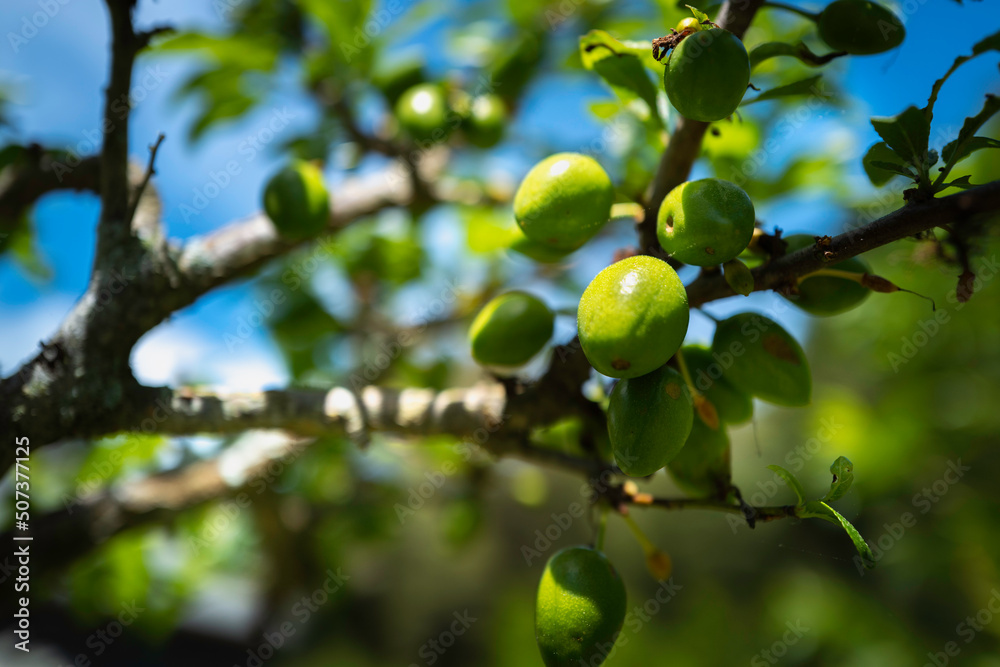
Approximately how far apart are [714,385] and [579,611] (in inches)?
19.0

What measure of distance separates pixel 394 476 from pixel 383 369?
833 mm

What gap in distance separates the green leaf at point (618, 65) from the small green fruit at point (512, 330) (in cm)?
45

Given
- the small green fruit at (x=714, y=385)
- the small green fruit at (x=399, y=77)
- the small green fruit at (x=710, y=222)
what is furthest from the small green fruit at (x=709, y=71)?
the small green fruit at (x=399, y=77)

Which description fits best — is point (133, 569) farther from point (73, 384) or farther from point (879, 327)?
point (879, 327)

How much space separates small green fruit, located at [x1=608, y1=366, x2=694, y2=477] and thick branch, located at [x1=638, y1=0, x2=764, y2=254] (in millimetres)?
314

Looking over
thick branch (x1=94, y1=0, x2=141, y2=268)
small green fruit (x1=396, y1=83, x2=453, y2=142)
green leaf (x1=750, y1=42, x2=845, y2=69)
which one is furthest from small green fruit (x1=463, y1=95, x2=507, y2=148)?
green leaf (x1=750, y1=42, x2=845, y2=69)

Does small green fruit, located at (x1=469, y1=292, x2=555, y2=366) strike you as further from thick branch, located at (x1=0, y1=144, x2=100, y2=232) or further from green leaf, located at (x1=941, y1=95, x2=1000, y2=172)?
thick branch, located at (x1=0, y1=144, x2=100, y2=232)

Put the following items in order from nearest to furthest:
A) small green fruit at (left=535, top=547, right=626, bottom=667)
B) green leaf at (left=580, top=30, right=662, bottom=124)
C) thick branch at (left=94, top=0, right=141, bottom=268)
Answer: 1. small green fruit at (left=535, top=547, right=626, bottom=667)
2. green leaf at (left=580, top=30, right=662, bottom=124)
3. thick branch at (left=94, top=0, right=141, bottom=268)

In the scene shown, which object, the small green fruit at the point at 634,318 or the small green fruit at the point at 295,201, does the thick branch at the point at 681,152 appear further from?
the small green fruit at the point at 295,201

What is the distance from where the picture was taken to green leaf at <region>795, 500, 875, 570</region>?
2.59 ft

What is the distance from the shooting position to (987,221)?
3.01 ft

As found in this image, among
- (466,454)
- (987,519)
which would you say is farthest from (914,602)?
(466,454)

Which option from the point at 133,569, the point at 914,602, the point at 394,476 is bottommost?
the point at 914,602

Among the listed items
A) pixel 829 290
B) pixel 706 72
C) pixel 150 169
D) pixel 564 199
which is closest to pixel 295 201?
pixel 150 169
